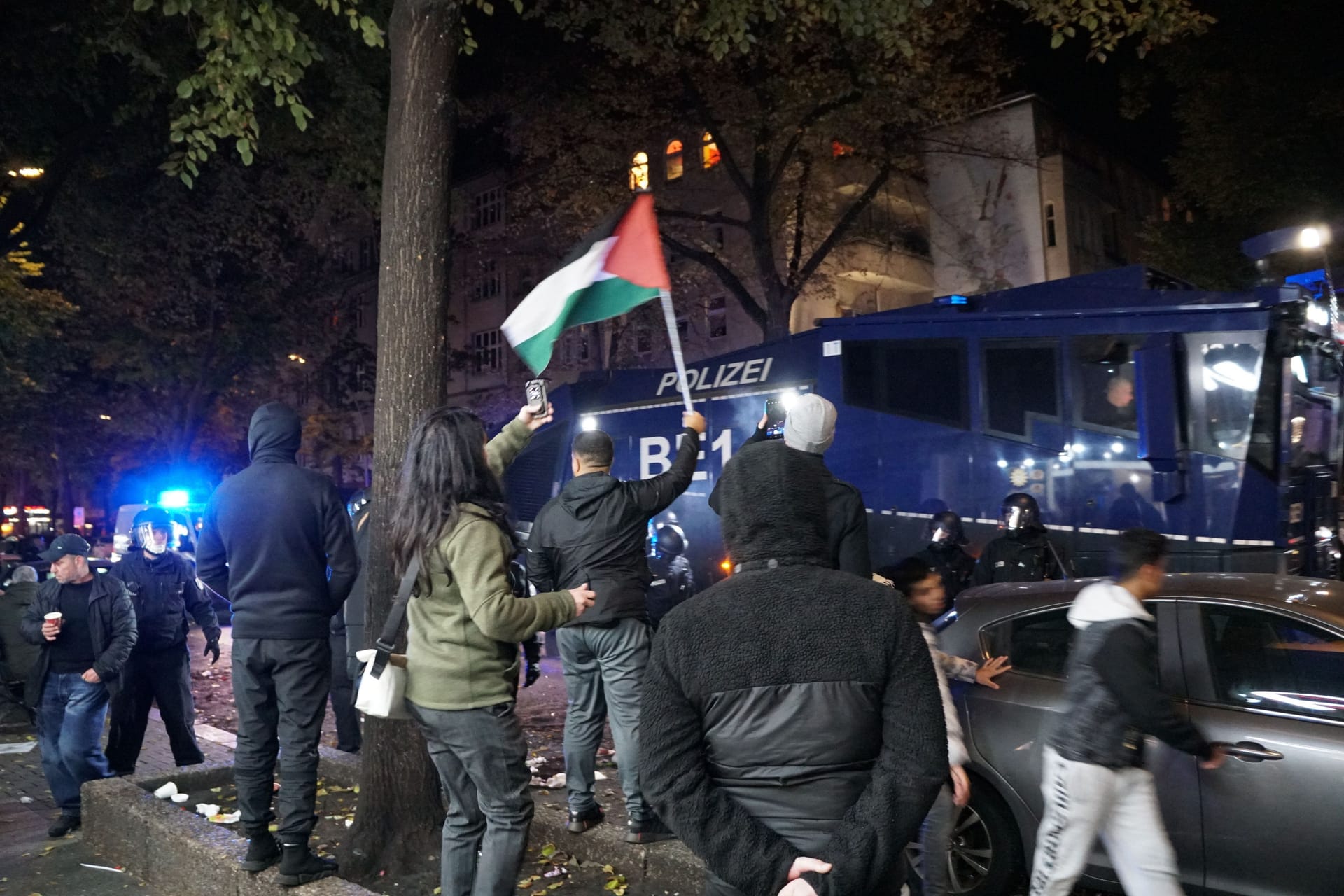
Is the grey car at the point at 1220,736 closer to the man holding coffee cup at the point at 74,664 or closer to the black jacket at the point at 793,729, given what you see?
the black jacket at the point at 793,729

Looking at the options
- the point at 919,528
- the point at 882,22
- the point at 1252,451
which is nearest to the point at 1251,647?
the point at 1252,451

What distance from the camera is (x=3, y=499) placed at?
5797 centimetres

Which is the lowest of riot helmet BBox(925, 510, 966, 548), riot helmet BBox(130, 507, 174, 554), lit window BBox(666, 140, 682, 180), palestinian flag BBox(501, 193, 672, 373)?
riot helmet BBox(925, 510, 966, 548)

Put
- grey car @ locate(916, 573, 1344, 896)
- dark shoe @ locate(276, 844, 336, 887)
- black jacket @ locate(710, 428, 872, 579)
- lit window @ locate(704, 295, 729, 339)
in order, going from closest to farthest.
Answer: grey car @ locate(916, 573, 1344, 896) → black jacket @ locate(710, 428, 872, 579) → dark shoe @ locate(276, 844, 336, 887) → lit window @ locate(704, 295, 729, 339)

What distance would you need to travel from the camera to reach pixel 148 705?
24.0 feet

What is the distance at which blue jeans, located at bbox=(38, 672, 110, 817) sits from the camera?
262 inches

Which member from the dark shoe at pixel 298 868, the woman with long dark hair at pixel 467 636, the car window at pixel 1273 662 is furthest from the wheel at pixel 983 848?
the dark shoe at pixel 298 868

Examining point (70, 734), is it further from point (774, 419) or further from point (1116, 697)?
point (1116, 697)

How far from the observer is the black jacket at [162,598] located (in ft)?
23.4

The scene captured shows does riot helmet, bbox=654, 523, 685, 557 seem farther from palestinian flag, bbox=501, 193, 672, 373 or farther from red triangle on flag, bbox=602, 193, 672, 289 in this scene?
red triangle on flag, bbox=602, 193, 672, 289

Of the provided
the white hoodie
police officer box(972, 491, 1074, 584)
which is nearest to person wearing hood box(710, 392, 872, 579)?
the white hoodie

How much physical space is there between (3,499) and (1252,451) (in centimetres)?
6482

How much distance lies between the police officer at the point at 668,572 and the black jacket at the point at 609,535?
3849mm

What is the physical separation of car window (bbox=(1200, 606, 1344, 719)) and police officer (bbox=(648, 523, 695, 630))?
18.0 ft
